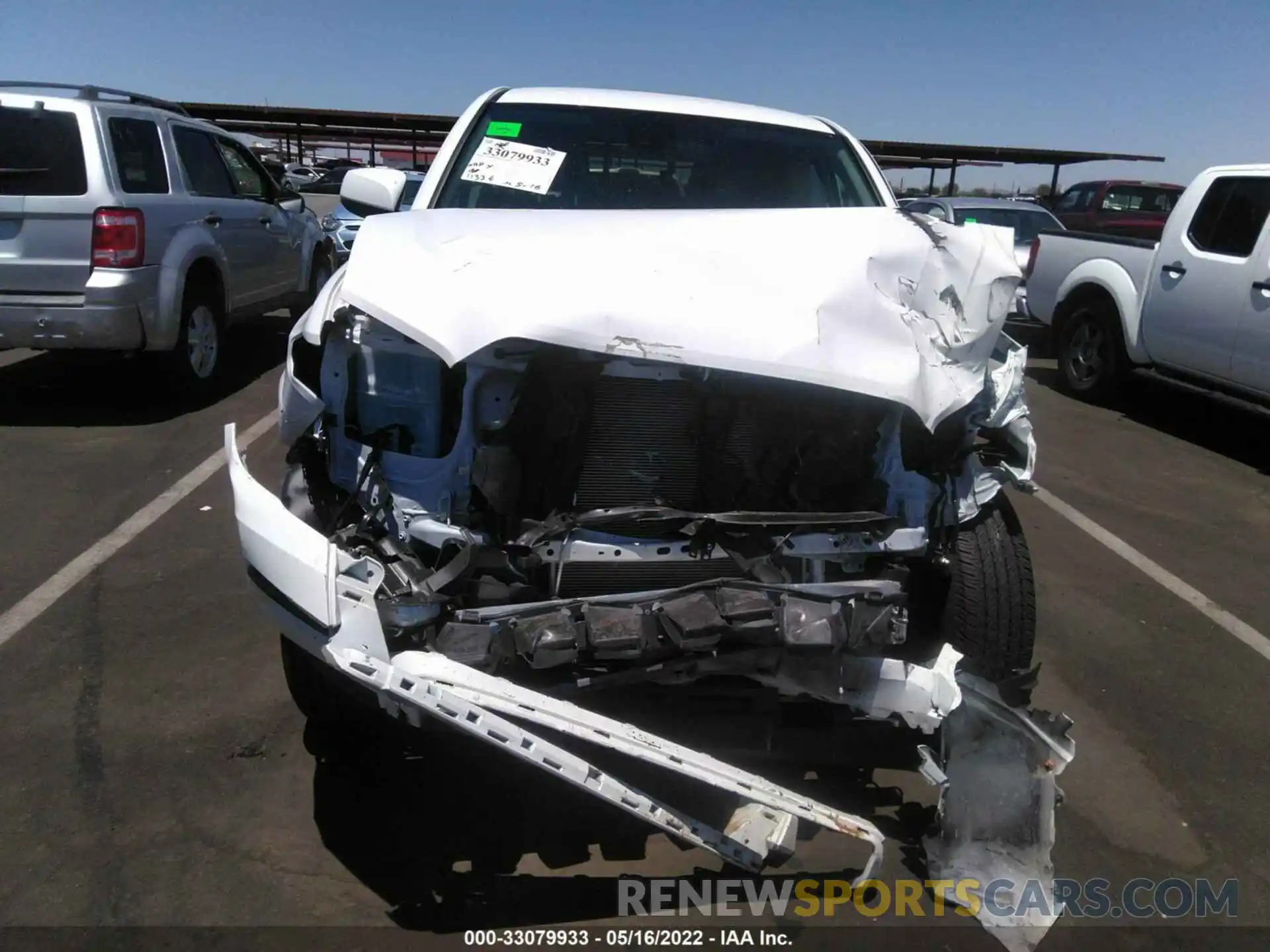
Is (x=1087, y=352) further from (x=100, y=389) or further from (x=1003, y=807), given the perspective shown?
(x=100, y=389)

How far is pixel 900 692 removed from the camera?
244 centimetres

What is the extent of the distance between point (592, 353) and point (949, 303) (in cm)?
102

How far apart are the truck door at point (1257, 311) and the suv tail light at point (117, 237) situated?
24.3 ft

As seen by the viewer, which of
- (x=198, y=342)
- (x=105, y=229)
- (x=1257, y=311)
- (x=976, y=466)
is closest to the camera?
(x=976, y=466)

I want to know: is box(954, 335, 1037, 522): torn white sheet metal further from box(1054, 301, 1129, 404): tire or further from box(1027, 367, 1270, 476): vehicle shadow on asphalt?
box(1054, 301, 1129, 404): tire

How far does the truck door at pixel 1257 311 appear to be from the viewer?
660 centimetres

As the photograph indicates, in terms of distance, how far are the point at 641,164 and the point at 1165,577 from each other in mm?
3237

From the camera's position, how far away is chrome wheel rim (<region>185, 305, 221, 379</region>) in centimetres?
687

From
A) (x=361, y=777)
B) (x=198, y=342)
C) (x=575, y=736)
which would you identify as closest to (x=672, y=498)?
(x=575, y=736)

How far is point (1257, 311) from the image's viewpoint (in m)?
6.66

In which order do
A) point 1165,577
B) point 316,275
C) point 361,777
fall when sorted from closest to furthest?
1. point 361,777
2. point 1165,577
3. point 316,275

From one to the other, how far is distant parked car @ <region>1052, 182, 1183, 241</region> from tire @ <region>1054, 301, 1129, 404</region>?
6.06m

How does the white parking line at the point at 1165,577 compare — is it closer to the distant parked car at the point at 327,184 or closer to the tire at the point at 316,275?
the tire at the point at 316,275

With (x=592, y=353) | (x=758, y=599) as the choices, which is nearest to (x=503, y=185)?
(x=592, y=353)
